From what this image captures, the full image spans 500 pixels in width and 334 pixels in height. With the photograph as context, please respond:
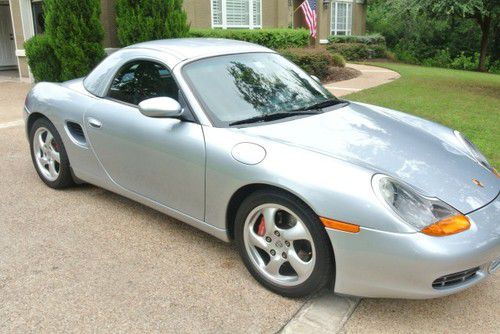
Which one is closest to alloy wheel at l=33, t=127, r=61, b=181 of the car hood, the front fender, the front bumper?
the front fender

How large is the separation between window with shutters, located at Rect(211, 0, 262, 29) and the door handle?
1217cm

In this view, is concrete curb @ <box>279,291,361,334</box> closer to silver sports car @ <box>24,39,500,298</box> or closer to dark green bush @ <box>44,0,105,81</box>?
silver sports car @ <box>24,39,500,298</box>

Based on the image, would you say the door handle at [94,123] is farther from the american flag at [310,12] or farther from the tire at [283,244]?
the american flag at [310,12]

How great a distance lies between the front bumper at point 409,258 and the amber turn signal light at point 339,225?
0.08 ft

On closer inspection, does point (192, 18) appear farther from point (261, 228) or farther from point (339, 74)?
point (261, 228)

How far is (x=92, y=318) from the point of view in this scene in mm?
2764

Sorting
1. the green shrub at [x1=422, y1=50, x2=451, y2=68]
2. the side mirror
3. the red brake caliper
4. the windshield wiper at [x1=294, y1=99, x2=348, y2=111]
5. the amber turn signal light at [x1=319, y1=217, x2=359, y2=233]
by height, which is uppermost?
the side mirror

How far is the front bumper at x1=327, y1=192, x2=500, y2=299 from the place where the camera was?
2.47 metres

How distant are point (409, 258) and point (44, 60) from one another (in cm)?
1111

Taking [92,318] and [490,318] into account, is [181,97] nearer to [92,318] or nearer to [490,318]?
[92,318]

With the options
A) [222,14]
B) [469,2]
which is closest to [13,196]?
[469,2]

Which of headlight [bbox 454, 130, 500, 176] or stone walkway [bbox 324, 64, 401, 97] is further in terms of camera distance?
stone walkway [bbox 324, 64, 401, 97]

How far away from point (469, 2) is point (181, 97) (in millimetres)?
9285

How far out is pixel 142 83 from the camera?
3.92 meters
